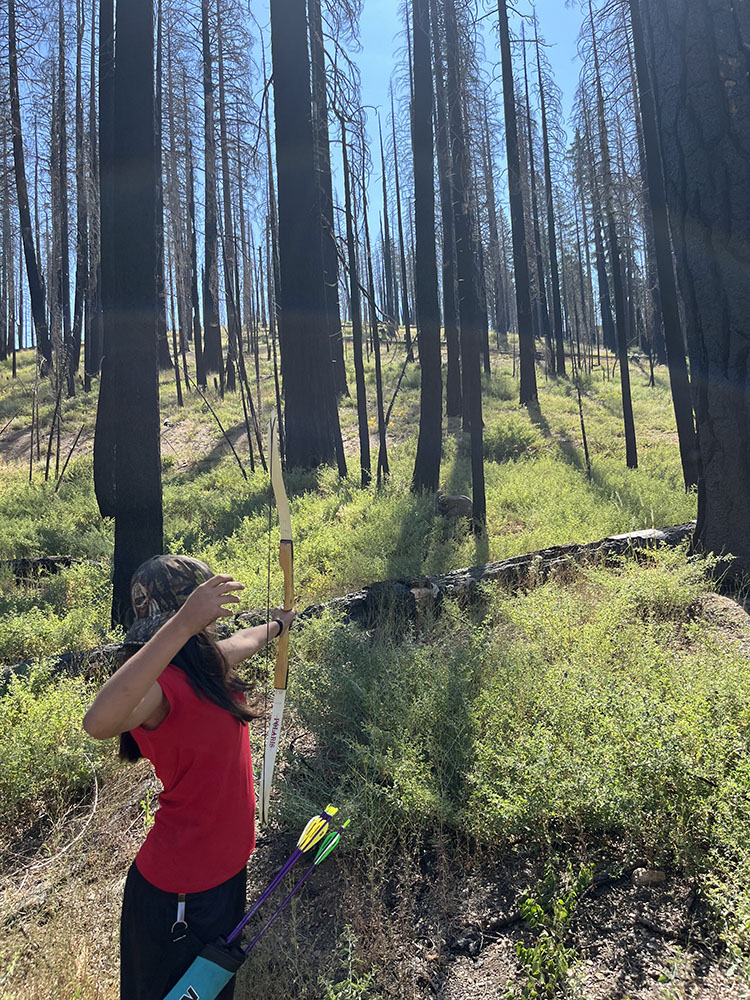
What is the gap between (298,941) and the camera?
8.68 ft

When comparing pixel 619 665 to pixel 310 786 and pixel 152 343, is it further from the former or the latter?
pixel 152 343

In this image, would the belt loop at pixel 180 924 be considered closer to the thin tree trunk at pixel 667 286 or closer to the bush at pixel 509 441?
the thin tree trunk at pixel 667 286

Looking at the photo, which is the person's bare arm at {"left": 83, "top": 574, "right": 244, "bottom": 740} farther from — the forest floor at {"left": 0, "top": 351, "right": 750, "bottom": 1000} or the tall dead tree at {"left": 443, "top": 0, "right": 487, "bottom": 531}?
the tall dead tree at {"left": 443, "top": 0, "right": 487, "bottom": 531}

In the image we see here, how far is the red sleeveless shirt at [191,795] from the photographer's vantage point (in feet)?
6.38

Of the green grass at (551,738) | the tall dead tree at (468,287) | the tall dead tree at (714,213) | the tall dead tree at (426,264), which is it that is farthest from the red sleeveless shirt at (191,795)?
the tall dead tree at (426,264)

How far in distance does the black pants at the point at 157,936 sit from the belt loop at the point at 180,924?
13 millimetres

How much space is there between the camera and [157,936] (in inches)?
76.2

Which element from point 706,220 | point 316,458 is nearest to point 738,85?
point 706,220

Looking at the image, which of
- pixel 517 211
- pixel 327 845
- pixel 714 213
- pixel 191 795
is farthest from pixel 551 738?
pixel 517 211

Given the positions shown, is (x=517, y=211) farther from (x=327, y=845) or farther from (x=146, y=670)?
(x=146, y=670)

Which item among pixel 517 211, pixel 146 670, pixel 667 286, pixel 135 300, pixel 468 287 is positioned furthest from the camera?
pixel 517 211

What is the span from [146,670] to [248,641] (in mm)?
675

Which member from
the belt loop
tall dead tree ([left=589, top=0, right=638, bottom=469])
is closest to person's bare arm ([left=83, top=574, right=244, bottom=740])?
the belt loop

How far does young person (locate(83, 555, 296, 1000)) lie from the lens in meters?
1.93
